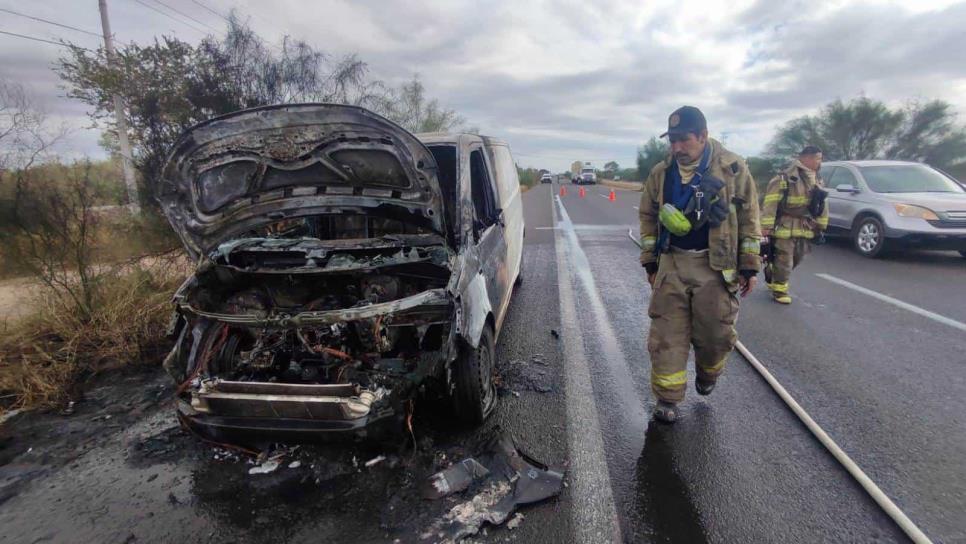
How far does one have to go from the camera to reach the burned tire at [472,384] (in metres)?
2.73

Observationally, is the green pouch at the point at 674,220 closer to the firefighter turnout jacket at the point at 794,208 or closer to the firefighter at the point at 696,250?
the firefighter at the point at 696,250

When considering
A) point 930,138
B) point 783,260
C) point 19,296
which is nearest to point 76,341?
point 19,296

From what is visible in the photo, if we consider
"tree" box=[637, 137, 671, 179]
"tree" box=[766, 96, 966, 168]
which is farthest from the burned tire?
"tree" box=[637, 137, 671, 179]

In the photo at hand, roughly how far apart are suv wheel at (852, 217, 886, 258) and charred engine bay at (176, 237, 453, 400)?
7.81 m

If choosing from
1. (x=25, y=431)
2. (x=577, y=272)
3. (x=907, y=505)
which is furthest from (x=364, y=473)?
(x=577, y=272)

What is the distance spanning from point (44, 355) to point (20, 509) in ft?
5.84

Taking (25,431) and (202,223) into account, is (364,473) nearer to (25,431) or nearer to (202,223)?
(202,223)

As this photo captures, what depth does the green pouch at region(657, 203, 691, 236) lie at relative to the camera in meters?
2.78

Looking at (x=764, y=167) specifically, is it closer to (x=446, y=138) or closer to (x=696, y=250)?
(x=446, y=138)

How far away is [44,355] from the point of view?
3648 mm

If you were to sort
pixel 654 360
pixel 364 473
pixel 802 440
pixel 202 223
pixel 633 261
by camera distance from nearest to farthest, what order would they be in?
pixel 364 473, pixel 802 440, pixel 654 360, pixel 202 223, pixel 633 261

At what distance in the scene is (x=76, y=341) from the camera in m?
3.99

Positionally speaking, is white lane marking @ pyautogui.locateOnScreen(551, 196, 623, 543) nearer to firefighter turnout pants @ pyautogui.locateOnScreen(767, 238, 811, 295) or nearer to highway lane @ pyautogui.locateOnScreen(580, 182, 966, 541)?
highway lane @ pyautogui.locateOnScreen(580, 182, 966, 541)

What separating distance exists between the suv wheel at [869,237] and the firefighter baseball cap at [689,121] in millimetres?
6745
